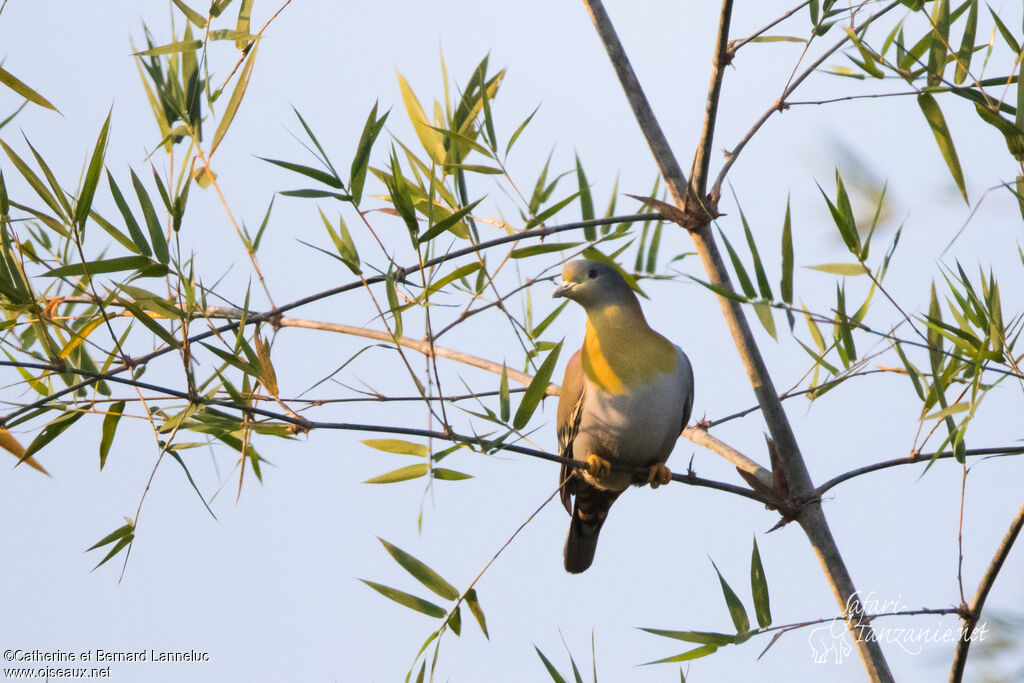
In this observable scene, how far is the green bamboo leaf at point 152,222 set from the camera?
246 cm

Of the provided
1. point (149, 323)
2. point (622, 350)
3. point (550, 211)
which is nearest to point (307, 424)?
point (149, 323)

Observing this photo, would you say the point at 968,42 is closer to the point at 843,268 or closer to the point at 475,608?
the point at 843,268

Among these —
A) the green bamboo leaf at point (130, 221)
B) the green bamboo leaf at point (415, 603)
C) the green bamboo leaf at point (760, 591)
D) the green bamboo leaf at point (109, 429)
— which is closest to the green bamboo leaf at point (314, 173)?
the green bamboo leaf at point (130, 221)

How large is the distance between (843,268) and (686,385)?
1.03 meters

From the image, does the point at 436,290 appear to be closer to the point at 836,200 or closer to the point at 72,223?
the point at 72,223

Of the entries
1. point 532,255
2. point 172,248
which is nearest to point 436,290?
point 532,255

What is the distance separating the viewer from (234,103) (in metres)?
2.71

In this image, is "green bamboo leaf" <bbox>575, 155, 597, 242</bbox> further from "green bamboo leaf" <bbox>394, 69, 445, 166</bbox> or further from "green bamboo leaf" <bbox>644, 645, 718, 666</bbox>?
"green bamboo leaf" <bbox>644, 645, 718, 666</bbox>

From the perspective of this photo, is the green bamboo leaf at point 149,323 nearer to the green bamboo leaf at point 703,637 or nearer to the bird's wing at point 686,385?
the green bamboo leaf at point 703,637

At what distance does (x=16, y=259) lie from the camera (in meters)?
2.41

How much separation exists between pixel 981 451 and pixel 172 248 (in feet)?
6.93

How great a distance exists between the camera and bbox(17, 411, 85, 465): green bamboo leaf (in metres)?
2.57

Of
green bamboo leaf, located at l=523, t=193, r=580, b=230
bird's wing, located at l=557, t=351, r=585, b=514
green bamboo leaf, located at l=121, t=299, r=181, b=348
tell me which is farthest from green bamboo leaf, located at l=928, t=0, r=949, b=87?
green bamboo leaf, located at l=121, t=299, r=181, b=348

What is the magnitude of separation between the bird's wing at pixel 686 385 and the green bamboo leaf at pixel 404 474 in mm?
1150
